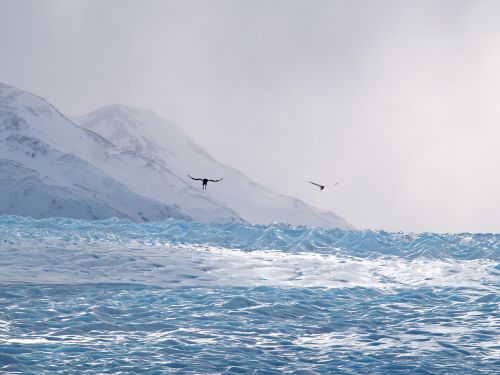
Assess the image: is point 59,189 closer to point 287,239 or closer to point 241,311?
point 287,239

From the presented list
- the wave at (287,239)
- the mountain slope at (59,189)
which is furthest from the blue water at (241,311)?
the mountain slope at (59,189)

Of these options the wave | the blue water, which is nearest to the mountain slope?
the wave

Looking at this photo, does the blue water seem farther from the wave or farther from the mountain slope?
the mountain slope

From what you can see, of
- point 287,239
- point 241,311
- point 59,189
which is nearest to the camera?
point 241,311

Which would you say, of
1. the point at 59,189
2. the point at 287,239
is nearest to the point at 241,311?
the point at 287,239

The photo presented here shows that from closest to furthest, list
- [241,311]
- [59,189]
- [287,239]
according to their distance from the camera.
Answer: [241,311] → [287,239] → [59,189]

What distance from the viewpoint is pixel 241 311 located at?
1396cm

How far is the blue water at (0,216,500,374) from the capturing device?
9914 mm

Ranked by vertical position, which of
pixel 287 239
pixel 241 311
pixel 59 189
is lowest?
pixel 241 311

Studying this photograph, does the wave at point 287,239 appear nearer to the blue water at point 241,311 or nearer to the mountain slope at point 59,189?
the blue water at point 241,311

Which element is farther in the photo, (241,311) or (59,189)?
(59,189)

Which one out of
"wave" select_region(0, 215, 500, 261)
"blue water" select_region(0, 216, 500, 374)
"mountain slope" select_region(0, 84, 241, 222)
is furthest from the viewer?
"mountain slope" select_region(0, 84, 241, 222)

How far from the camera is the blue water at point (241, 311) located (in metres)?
9.91

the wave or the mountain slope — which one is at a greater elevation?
the mountain slope
